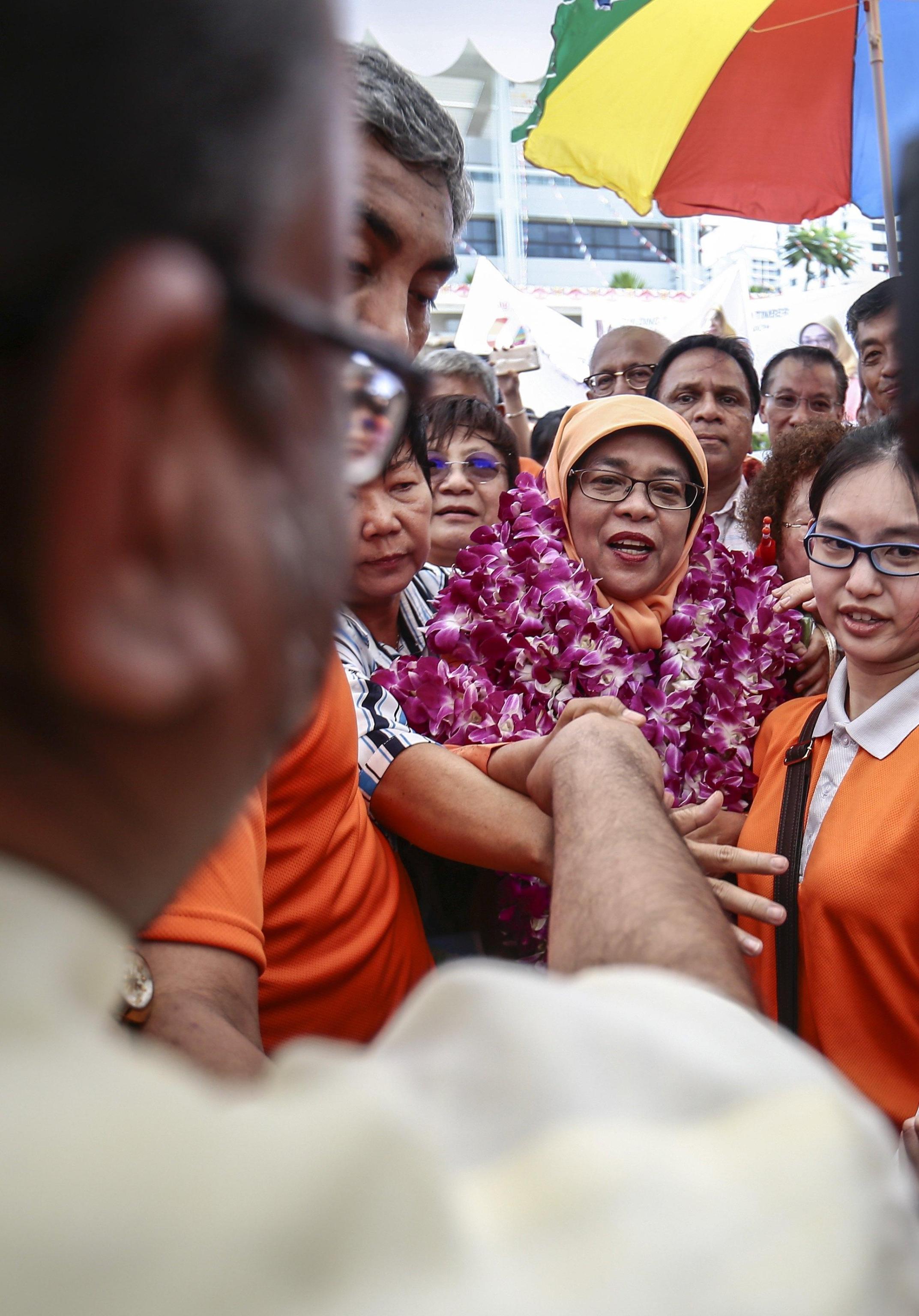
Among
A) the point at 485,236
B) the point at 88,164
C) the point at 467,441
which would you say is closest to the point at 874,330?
the point at 467,441

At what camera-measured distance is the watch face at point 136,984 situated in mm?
1286

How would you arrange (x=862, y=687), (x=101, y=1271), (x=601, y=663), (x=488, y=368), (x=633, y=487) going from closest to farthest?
1. (x=101, y=1271)
2. (x=862, y=687)
3. (x=601, y=663)
4. (x=633, y=487)
5. (x=488, y=368)

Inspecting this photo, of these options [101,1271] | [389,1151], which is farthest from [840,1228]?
[101,1271]

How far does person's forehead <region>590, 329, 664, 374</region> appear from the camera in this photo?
5789 millimetres

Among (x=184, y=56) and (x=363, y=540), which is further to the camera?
(x=363, y=540)

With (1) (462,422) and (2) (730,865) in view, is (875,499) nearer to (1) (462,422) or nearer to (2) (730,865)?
(2) (730,865)

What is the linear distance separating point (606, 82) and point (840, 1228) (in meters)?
6.53

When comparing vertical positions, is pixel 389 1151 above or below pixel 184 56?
below

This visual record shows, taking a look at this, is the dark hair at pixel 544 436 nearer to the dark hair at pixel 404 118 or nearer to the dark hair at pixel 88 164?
the dark hair at pixel 404 118

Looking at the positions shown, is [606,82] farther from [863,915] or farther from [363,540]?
[863,915]

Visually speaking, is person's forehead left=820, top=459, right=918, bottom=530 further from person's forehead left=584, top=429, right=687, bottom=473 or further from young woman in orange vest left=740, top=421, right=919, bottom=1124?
person's forehead left=584, top=429, right=687, bottom=473

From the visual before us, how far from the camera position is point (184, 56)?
0.55 meters

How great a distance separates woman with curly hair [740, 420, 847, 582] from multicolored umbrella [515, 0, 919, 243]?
2.92 metres


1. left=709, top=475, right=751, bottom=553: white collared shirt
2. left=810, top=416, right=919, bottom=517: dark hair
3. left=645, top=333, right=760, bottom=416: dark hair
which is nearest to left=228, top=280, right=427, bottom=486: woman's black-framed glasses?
left=810, top=416, right=919, bottom=517: dark hair
